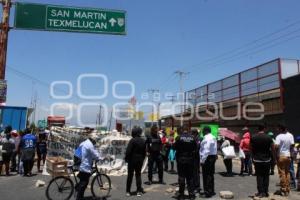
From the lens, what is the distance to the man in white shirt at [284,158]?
10.7 m

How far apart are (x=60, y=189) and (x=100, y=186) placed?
118 cm

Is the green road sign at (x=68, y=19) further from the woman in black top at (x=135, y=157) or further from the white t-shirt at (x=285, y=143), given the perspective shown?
the white t-shirt at (x=285, y=143)

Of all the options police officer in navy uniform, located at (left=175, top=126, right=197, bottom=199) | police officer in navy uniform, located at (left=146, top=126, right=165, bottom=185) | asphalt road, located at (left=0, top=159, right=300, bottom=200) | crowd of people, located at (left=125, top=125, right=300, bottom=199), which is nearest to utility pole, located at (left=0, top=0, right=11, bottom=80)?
asphalt road, located at (left=0, top=159, right=300, bottom=200)

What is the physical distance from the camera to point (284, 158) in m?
10.7

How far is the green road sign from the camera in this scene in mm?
14773

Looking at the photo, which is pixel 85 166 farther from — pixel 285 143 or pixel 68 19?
pixel 68 19

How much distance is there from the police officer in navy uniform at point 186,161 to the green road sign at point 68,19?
664 cm

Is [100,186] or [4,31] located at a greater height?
[4,31]

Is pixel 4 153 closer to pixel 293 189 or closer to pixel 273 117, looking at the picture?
pixel 293 189

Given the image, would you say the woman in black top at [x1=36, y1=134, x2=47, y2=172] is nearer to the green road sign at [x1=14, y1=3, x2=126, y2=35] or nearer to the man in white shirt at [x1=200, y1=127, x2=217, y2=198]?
the green road sign at [x1=14, y1=3, x2=126, y2=35]

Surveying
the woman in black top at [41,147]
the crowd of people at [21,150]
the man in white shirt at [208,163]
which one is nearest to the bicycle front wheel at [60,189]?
the man in white shirt at [208,163]

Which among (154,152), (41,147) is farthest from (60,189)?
(41,147)

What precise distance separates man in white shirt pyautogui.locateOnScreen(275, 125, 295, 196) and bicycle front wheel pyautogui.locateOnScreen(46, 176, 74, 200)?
569 cm

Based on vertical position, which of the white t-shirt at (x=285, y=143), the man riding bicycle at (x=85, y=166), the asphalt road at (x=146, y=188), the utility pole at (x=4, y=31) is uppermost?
the utility pole at (x=4, y=31)
